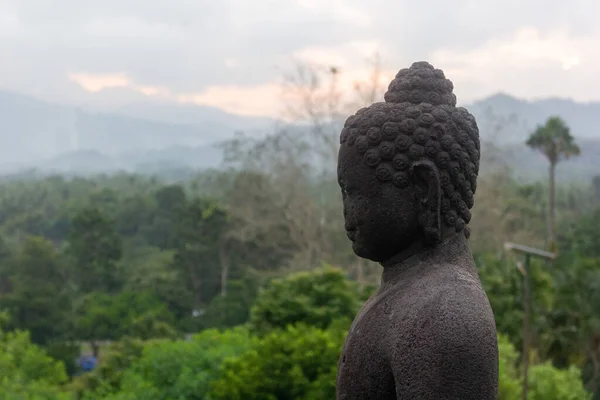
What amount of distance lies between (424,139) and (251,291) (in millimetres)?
31388

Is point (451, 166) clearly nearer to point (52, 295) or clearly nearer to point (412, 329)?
point (412, 329)

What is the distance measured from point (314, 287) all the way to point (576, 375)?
7848 mm

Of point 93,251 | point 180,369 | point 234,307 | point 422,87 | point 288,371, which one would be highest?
point 422,87

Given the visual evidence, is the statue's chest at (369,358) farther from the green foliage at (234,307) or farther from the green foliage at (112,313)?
the green foliage at (112,313)

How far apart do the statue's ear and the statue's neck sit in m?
0.08

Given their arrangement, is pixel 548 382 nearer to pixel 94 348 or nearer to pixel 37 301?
pixel 37 301

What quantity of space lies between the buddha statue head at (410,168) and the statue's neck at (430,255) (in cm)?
3

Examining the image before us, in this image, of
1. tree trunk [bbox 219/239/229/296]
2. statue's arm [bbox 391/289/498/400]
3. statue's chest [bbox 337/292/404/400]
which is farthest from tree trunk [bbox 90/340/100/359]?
statue's arm [bbox 391/289/498/400]

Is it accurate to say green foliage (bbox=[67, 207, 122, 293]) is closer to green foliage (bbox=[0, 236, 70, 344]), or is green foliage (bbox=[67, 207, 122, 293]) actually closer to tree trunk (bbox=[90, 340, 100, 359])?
green foliage (bbox=[0, 236, 70, 344])

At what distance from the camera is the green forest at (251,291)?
14.3 metres

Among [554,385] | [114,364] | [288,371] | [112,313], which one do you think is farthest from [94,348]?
[288,371]

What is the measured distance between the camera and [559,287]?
77.1ft

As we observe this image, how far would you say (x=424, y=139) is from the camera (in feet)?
10.5

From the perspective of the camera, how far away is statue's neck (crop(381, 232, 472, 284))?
10.7 ft
